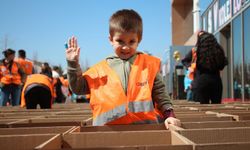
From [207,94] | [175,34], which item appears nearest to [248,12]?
Result: [207,94]

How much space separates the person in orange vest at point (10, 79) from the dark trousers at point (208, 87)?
5.74 metres

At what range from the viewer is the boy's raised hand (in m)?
2.96

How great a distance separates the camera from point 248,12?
12594 millimetres

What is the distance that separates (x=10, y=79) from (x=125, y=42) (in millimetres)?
8073

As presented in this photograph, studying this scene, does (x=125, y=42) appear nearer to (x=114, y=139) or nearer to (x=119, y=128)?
(x=119, y=128)

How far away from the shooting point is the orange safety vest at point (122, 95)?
9.52 feet

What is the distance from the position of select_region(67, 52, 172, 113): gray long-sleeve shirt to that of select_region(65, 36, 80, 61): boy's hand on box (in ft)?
0.12

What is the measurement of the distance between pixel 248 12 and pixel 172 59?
916 cm

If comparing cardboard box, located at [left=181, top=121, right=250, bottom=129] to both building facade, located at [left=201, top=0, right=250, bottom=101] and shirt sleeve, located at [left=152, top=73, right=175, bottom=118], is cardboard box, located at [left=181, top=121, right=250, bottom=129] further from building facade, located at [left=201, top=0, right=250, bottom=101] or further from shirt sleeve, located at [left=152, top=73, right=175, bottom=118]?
building facade, located at [left=201, top=0, right=250, bottom=101]

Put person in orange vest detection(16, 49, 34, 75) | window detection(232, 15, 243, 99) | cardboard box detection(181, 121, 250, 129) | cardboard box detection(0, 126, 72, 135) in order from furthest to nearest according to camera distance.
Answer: window detection(232, 15, 243, 99), person in orange vest detection(16, 49, 34, 75), cardboard box detection(181, 121, 250, 129), cardboard box detection(0, 126, 72, 135)

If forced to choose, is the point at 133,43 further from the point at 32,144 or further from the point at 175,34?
the point at 175,34

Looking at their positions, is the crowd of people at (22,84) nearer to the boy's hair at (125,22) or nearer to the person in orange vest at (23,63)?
the person in orange vest at (23,63)

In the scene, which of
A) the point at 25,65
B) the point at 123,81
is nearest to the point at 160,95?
the point at 123,81

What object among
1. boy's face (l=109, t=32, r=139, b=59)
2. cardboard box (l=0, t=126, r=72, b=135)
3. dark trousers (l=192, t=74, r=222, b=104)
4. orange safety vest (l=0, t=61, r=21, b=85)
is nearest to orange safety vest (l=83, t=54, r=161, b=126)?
boy's face (l=109, t=32, r=139, b=59)
